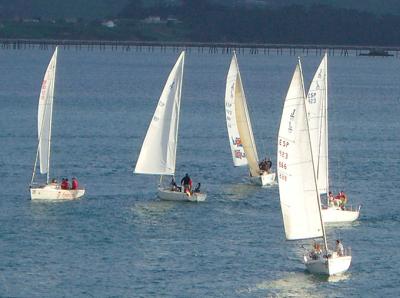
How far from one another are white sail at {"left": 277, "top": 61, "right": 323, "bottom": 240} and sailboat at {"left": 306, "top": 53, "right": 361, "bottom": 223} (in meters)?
8.90

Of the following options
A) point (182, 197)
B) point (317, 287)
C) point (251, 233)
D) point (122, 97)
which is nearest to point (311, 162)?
point (317, 287)

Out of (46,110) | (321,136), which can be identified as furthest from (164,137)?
(321,136)

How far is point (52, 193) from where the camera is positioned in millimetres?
72125

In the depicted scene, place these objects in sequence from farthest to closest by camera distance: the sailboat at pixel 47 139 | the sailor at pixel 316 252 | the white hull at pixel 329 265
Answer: the sailboat at pixel 47 139, the sailor at pixel 316 252, the white hull at pixel 329 265

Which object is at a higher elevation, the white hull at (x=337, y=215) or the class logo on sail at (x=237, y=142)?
the class logo on sail at (x=237, y=142)

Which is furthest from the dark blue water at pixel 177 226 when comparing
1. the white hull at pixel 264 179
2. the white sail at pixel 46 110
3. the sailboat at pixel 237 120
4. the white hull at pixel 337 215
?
the white sail at pixel 46 110

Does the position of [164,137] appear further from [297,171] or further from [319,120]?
[297,171]

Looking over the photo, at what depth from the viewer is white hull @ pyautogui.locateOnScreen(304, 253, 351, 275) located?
55.8 m

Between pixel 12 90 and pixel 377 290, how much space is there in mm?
117074

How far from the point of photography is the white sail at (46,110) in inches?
2908

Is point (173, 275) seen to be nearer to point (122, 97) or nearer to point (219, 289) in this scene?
point (219, 289)

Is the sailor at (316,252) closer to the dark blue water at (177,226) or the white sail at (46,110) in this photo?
the dark blue water at (177,226)

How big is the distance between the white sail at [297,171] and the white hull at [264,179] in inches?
845

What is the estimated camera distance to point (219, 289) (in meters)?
54.6
